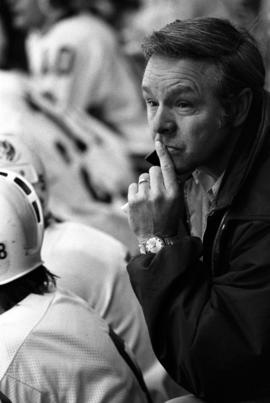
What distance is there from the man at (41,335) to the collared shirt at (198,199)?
511mm

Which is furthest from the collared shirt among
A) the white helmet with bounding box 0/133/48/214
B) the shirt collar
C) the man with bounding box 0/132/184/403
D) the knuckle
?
the white helmet with bounding box 0/133/48/214

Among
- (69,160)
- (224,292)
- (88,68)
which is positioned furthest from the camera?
(88,68)

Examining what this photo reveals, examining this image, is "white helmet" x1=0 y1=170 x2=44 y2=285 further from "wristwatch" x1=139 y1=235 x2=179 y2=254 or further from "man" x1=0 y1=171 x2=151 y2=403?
"wristwatch" x1=139 y1=235 x2=179 y2=254

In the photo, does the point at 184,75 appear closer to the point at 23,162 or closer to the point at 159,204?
the point at 159,204

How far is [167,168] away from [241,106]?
256 millimetres

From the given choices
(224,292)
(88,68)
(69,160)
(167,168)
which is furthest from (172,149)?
(88,68)

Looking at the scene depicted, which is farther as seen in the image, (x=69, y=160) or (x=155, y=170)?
(x=69, y=160)

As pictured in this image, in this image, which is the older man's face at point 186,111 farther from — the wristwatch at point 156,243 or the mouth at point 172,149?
the wristwatch at point 156,243

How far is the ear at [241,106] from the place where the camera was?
2.80 meters

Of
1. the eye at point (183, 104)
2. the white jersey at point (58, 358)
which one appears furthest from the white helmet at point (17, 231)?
the eye at point (183, 104)

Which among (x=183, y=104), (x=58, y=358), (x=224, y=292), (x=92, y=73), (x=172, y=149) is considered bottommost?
(x=58, y=358)

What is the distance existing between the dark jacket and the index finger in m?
0.13

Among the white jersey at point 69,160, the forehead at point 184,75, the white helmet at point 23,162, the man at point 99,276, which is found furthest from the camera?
the white jersey at point 69,160

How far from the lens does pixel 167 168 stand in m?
2.81
